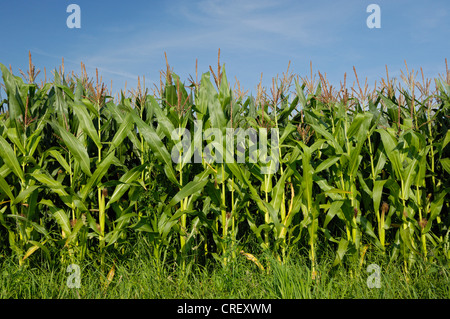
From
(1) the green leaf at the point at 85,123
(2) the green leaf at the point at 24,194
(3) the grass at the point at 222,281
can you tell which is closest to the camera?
(3) the grass at the point at 222,281

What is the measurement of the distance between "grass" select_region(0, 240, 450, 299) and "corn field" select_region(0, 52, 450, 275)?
13cm

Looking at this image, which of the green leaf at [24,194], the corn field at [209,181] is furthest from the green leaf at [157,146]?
the green leaf at [24,194]

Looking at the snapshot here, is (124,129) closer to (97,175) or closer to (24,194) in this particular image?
(97,175)

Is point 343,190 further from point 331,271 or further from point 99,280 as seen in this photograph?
point 99,280

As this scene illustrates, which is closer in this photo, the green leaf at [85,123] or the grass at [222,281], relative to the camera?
the grass at [222,281]

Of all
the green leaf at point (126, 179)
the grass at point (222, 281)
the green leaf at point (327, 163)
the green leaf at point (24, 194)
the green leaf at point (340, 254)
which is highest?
the green leaf at point (327, 163)

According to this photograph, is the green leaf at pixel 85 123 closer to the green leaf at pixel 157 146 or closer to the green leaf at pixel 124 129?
the green leaf at pixel 124 129

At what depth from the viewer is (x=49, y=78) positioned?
421 centimetres

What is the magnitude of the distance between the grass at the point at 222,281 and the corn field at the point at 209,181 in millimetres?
131

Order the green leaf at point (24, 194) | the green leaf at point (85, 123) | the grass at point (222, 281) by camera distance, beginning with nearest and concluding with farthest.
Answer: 1. the grass at point (222, 281)
2. the green leaf at point (24, 194)
3. the green leaf at point (85, 123)

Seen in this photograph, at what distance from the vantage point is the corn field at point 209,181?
3.28 m

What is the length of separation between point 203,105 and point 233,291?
1.74m

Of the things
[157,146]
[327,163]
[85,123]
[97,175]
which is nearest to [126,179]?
[97,175]
